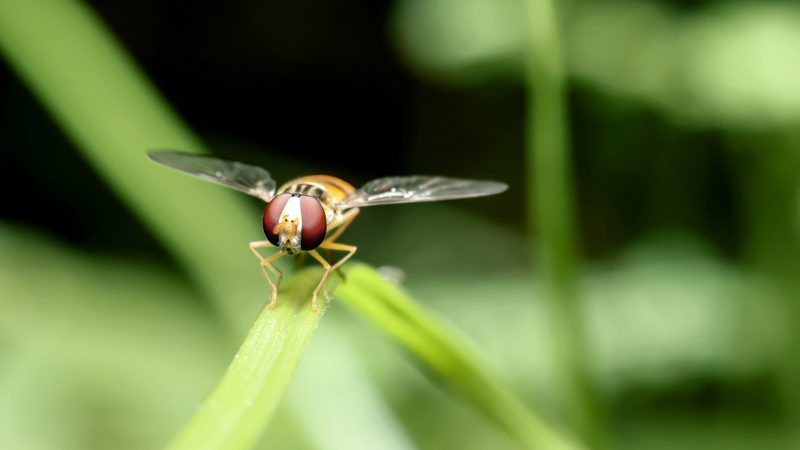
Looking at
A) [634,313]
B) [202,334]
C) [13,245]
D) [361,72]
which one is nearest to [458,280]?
[634,313]

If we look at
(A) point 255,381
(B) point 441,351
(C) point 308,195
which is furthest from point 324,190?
(A) point 255,381

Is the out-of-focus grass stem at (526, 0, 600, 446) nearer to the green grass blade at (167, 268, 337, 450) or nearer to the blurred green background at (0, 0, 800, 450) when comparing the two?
the blurred green background at (0, 0, 800, 450)

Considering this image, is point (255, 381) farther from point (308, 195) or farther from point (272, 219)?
point (308, 195)

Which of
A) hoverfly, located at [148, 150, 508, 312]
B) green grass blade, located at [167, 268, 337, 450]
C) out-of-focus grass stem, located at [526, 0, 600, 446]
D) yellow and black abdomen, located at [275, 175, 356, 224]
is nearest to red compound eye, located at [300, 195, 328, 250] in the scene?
hoverfly, located at [148, 150, 508, 312]

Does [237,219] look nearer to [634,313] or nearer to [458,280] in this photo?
[458,280]

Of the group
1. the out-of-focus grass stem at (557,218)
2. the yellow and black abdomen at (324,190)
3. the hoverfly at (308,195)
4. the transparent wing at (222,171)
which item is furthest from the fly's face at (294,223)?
the out-of-focus grass stem at (557,218)

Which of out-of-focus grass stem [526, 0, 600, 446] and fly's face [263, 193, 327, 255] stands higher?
out-of-focus grass stem [526, 0, 600, 446]
